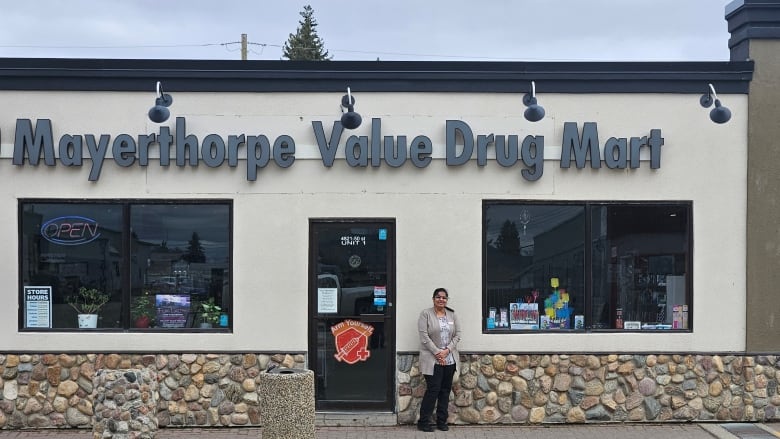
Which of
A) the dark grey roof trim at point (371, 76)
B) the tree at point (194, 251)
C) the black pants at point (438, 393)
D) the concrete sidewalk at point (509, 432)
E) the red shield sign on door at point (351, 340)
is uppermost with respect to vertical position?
the dark grey roof trim at point (371, 76)

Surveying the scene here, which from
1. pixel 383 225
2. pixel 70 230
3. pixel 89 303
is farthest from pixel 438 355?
pixel 70 230

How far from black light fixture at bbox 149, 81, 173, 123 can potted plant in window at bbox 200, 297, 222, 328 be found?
7.41 feet

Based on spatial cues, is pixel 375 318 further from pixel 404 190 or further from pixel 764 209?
pixel 764 209

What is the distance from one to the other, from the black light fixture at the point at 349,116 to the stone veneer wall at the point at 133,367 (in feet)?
9.96

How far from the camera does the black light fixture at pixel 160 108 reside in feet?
35.0

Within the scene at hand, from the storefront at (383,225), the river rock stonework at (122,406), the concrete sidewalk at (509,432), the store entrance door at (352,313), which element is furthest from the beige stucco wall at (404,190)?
the river rock stonework at (122,406)

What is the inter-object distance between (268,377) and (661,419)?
16.7ft

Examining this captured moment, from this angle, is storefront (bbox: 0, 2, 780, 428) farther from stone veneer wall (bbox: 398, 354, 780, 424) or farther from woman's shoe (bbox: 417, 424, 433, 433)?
woman's shoe (bbox: 417, 424, 433, 433)

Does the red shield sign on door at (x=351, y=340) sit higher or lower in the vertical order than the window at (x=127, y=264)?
lower

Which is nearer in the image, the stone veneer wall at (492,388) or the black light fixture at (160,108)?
the black light fixture at (160,108)

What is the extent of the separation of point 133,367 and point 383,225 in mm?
3434

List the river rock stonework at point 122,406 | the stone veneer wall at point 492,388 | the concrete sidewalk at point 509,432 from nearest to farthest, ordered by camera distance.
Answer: the river rock stonework at point 122,406 < the concrete sidewalk at point 509,432 < the stone veneer wall at point 492,388

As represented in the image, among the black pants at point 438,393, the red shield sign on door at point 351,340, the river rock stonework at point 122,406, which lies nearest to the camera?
the river rock stonework at point 122,406

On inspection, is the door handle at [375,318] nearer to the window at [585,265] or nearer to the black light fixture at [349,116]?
the window at [585,265]
